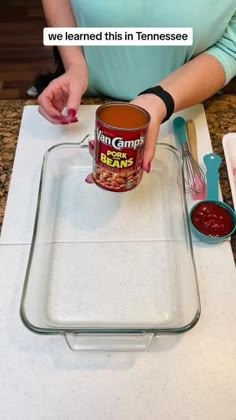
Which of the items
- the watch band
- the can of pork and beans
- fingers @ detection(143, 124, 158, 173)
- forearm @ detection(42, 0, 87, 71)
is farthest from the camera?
forearm @ detection(42, 0, 87, 71)

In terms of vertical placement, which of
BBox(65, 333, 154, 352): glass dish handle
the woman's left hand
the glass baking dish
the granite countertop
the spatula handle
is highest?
the woman's left hand

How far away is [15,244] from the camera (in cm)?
69

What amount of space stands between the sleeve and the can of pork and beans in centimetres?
33

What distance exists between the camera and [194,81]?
31.9 inches

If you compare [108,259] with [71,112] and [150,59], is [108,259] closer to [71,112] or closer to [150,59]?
[71,112]

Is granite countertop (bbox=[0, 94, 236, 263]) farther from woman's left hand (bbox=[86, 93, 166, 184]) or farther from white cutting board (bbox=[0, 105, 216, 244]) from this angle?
woman's left hand (bbox=[86, 93, 166, 184])

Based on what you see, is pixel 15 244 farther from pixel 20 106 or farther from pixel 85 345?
pixel 20 106

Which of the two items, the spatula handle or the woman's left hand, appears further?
the spatula handle

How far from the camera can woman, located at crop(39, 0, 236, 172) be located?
0.77m

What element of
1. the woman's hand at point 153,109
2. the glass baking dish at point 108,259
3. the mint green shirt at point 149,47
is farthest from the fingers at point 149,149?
the mint green shirt at point 149,47

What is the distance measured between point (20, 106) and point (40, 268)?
1.34 ft

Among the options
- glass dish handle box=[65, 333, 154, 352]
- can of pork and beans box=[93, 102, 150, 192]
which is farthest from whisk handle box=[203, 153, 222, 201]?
glass dish handle box=[65, 333, 154, 352]

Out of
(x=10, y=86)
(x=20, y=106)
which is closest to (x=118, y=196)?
(x=20, y=106)

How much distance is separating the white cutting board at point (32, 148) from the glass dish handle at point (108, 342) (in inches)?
7.4
